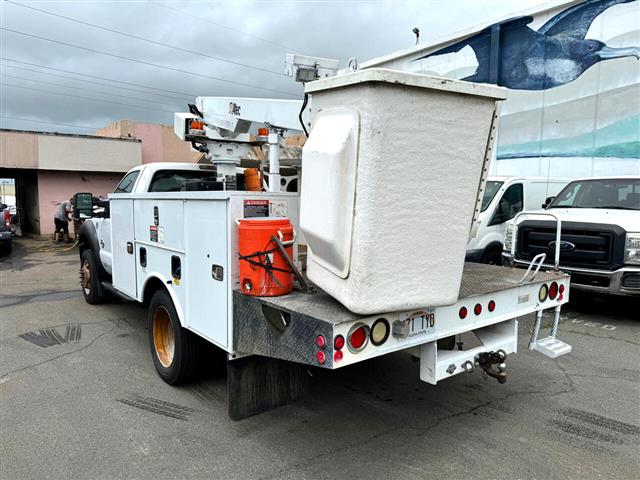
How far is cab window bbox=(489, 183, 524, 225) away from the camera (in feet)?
30.0

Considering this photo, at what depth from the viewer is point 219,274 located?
3.36 meters

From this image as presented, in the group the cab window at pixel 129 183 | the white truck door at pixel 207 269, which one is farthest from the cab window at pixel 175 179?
the white truck door at pixel 207 269

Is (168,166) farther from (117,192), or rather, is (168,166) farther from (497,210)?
(497,210)

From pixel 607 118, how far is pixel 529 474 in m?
11.0

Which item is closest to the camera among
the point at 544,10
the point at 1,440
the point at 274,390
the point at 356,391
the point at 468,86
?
the point at 468,86

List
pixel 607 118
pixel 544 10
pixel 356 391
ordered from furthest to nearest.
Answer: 1. pixel 544 10
2. pixel 607 118
3. pixel 356 391

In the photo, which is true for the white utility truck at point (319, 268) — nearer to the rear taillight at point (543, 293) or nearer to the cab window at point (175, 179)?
the rear taillight at point (543, 293)

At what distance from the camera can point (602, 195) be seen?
7.88 metres

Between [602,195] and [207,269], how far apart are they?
698cm

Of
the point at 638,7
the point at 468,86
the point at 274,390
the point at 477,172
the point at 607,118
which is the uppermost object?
the point at 638,7

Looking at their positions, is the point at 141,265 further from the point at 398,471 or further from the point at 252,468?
the point at 398,471

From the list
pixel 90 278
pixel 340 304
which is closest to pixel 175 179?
pixel 90 278

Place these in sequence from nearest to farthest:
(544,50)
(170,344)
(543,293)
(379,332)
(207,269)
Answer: (379,332), (207,269), (543,293), (170,344), (544,50)

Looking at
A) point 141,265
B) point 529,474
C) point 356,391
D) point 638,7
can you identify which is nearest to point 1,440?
point 141,265
